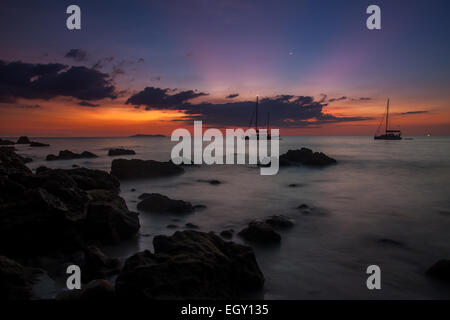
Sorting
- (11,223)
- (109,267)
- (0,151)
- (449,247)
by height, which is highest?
(0,151)

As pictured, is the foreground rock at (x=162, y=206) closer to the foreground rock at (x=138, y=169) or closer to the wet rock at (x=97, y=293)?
the wet rock at (x=97, y=293)

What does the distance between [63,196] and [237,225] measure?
19.2ft

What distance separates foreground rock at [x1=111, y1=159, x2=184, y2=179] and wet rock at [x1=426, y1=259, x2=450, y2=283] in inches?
707

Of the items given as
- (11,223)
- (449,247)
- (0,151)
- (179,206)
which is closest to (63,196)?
(11,223)

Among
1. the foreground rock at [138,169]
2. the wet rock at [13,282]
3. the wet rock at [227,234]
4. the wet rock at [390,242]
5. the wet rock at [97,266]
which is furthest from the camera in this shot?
the foreground rock at [138,169]

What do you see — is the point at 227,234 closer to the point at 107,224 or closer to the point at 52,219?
the point at 107,224

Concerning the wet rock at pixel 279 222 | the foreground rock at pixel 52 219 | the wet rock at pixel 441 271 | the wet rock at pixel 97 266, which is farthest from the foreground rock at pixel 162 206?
the wet rock at pixel 441 271

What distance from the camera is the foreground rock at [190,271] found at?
12.6 ft

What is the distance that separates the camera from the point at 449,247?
7.92 meters

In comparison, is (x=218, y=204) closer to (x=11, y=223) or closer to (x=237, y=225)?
(x=237, y=225)

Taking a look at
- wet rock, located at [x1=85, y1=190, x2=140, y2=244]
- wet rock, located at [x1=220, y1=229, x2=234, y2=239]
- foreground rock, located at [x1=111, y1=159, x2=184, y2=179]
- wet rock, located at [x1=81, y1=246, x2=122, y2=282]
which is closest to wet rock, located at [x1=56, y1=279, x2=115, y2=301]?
wet rock, located at [x1=81, y1=246, x2=122, y2=282]

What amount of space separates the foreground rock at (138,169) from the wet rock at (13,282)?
15.5m

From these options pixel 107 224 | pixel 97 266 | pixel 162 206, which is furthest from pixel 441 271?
pixel 162 206
